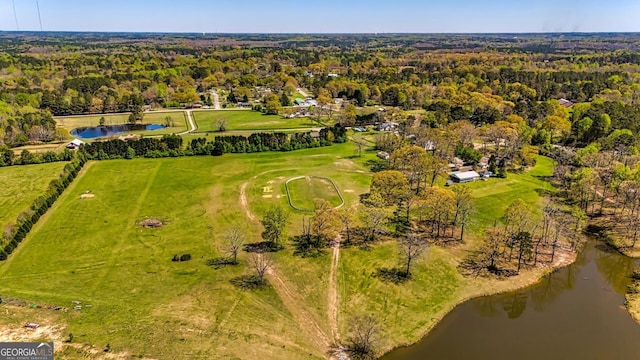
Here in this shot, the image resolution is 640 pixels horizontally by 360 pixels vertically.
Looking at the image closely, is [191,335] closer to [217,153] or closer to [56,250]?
[56,250]

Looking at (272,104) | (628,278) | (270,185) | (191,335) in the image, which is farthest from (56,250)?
(272,104)

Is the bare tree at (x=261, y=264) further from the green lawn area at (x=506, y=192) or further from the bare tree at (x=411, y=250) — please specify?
the green lawn area at (x=506, y=192)

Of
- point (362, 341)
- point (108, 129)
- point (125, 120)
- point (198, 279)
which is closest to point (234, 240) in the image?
point (198, 279)

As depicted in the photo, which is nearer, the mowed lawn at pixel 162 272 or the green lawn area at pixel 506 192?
the mowed lawn at pixel 162 272


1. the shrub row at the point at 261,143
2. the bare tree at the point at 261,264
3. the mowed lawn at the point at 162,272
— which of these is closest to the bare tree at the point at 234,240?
the mowed lawn at the point at 162,272

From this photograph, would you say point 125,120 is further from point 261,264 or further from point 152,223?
point 261,264

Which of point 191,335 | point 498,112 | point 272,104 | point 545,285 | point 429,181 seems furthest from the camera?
point 272,104
